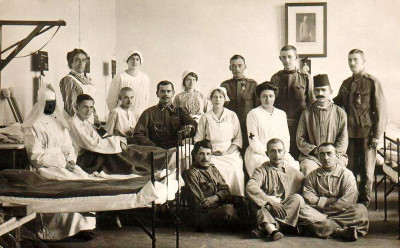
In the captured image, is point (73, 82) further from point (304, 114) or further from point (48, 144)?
point (304, 114)

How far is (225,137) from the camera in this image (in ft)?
22.6

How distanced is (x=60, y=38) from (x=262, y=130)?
119 inches

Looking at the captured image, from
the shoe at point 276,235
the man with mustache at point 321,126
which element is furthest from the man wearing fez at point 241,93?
the shoe at point 276,235

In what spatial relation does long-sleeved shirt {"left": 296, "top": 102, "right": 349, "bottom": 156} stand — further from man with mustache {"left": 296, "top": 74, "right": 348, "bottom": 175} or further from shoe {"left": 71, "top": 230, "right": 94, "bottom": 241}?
shoe {"left": 71, "top": 230, "right": 94, "bottom": 241}

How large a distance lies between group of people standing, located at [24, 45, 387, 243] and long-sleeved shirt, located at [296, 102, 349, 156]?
1 cm

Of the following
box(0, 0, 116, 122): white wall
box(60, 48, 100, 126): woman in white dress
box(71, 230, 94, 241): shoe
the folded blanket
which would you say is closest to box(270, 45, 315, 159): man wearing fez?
box(60, 48, 100, 126): woman in white dress

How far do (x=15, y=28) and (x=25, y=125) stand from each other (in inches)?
59.9

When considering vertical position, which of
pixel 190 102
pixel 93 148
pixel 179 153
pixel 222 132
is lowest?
pixel 179 153

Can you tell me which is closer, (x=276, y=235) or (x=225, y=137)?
(x=276, y=235)

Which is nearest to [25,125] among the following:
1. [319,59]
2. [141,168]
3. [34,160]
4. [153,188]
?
[34,160]

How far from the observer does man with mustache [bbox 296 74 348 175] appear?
671 centimetres

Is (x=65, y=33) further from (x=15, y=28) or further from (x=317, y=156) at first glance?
(x=317, y=156)

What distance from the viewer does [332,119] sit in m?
6.76

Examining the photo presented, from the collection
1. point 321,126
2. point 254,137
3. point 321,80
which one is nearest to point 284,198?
point 254,137
